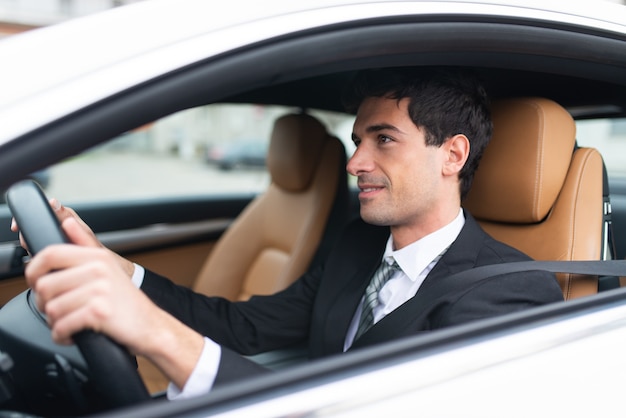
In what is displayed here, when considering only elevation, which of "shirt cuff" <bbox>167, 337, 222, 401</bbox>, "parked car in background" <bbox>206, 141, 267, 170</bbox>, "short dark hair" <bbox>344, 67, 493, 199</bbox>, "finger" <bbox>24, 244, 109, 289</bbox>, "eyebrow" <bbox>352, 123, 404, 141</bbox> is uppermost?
"parked car in background" <bbox>206, 141, 267, 170</bbox>

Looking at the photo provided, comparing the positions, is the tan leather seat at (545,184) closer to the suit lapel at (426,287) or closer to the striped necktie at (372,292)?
the suit lapel at (426,287)

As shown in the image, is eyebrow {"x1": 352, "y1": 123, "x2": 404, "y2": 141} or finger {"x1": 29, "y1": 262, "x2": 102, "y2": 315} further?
eyebrow {"x1": 352, "y1": 123, "x2": 404, "y2": 141}

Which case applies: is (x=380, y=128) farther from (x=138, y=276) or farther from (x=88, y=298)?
(x=88, y=298)

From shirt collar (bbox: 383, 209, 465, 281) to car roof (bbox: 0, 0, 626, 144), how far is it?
702 millimetres

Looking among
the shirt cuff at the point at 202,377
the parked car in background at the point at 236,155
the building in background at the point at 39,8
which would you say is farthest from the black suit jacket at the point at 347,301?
the parked car in background at the point at 236,155

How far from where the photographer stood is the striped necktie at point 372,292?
1.51 meters

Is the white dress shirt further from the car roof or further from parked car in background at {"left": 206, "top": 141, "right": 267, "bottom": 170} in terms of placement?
parked car in background at {"left": 206, "top": 141, "right": 267, "bottom": 170}

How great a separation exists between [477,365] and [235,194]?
9.33ft

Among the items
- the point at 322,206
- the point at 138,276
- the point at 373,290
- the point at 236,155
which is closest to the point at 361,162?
the point at 373,290

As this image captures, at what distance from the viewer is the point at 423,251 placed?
5.01 ft

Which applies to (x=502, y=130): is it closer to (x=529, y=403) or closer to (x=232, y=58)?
(x=529, y=403)

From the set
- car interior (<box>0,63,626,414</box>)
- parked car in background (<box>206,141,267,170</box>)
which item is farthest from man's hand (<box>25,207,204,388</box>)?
parked car in background (<box>206,141,267,170</box>)

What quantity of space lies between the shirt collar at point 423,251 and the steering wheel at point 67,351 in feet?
2.64

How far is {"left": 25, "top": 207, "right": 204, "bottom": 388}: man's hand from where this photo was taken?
2.64 feet
